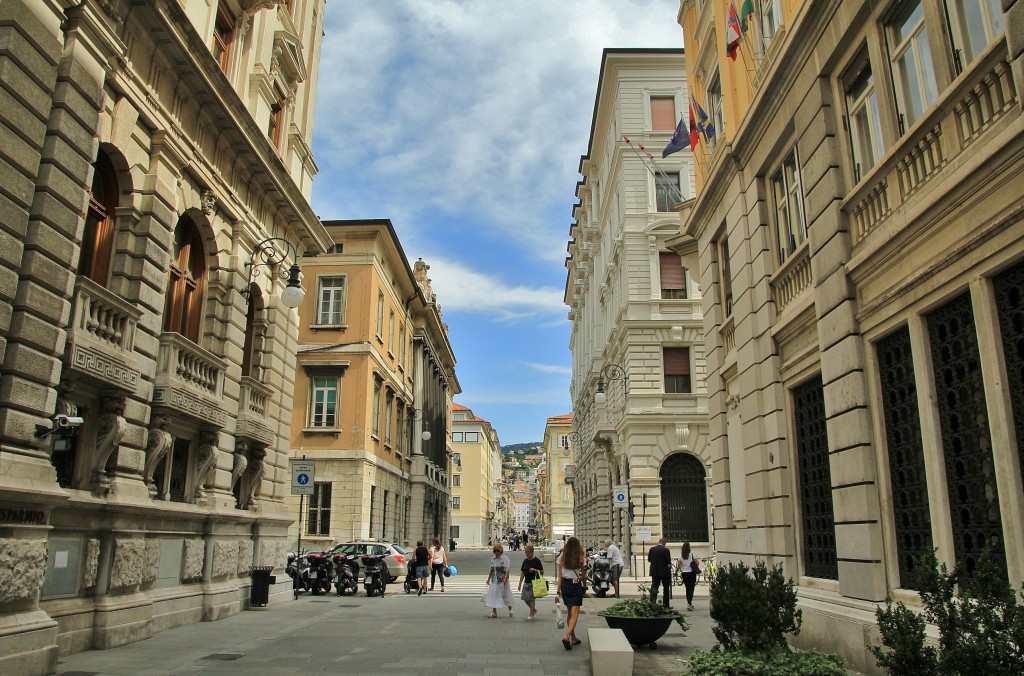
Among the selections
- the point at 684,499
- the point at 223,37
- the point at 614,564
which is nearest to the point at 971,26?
the point at 223,37

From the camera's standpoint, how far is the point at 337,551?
26.4m

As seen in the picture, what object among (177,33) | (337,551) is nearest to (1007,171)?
(177,33)

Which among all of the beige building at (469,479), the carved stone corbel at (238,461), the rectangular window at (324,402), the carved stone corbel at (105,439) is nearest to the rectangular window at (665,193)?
the rectangular window at (324,402)

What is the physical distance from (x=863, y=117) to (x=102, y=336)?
36.9 ft

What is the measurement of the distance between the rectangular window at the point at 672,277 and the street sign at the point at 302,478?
2023cm

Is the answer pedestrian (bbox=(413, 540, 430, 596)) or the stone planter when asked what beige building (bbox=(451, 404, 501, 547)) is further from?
the stone planter

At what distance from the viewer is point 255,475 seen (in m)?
17.5

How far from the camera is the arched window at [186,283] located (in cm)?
1462

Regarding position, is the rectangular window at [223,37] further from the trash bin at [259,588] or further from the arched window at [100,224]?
the trash bin at [259,588]

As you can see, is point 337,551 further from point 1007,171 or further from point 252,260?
point 1007,171

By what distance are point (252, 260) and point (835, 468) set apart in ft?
42.6

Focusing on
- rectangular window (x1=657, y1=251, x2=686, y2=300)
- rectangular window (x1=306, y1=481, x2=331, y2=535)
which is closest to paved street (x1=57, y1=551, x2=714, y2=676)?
rectangular window (x1=306, y1=481, x2=331, y2=535)

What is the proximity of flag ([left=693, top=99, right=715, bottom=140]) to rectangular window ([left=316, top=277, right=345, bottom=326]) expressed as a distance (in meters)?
21.3

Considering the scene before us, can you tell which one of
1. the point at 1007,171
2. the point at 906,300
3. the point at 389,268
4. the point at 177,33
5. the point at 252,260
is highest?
the point at 389,268
